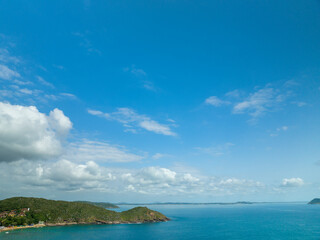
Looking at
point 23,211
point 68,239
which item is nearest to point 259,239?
point 68,239

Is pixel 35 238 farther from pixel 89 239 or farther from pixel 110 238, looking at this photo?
pixel 110 238

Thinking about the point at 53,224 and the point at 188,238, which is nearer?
the point at 188,238

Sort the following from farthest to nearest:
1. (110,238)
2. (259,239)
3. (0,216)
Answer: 1. (0,216)
2. (110,238)
3. (259,239)

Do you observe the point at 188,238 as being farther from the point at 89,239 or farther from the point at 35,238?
the point at 35,238

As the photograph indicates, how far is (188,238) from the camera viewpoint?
134750mm

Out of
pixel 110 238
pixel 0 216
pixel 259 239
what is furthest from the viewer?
pixel 0 216

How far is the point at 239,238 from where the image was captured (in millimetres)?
132500

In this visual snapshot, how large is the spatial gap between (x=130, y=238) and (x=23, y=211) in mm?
126000

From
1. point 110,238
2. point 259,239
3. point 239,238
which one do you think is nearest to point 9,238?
point 110,238

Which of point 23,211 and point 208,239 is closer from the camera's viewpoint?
point 208,239

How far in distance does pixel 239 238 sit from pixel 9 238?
475 ft

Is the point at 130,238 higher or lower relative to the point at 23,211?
lower

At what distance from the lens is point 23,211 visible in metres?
198

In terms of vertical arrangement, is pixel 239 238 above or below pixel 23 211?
below
